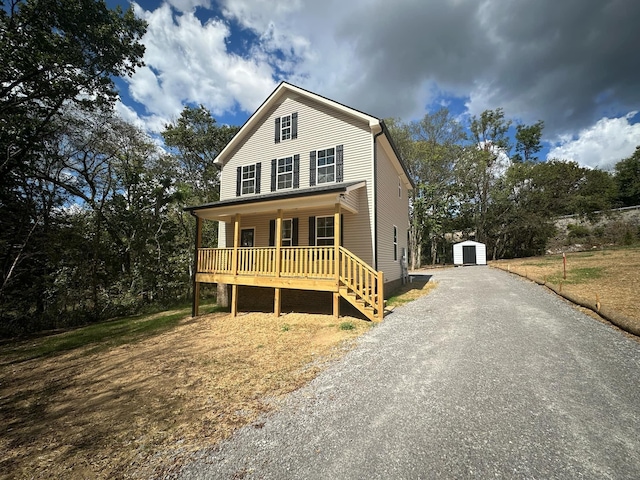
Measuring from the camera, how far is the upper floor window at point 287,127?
12.5m

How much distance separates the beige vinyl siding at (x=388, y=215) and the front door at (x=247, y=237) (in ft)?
19.8

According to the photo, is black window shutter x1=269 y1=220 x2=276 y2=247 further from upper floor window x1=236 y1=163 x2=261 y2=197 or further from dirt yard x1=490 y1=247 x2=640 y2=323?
dirt yard x1=490 y1=247 x2=640 y2=323

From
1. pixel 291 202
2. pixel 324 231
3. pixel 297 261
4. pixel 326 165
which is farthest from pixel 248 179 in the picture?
pixel 297 261

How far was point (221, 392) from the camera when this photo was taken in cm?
434

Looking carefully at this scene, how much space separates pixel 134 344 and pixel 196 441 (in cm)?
647

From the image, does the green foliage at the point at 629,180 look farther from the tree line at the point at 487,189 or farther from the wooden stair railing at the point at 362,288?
the wooden stair railing at the point at 362,288

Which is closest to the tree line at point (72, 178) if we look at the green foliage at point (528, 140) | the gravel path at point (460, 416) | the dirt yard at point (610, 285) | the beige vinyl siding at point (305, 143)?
the beige vinyl siding at point (305, 143)

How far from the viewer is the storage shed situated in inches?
1131

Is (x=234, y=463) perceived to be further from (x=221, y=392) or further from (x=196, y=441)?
(x=221, y=392)

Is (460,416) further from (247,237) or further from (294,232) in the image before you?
(247,237)

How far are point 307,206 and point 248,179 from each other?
18.9ft

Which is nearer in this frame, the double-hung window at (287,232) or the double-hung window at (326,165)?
the double-hung window at (326,165)

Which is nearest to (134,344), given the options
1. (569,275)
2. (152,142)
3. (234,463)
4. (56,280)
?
(234,463)

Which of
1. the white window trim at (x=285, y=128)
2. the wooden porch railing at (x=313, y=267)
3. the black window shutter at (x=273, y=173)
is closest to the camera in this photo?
the wooden porch railing at (x=313, y=267)
